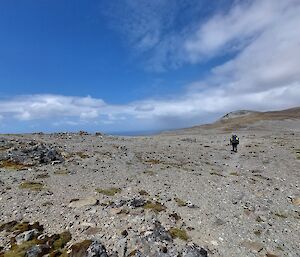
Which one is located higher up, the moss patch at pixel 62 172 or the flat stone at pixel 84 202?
the moss patch at pixel 62 172

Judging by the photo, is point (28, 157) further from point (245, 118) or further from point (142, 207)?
point (245, 118)

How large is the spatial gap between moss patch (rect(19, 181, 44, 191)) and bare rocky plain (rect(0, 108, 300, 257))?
82 mm

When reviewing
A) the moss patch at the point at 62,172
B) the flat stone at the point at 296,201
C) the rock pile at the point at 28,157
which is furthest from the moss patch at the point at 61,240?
the flat stone at the point at 296,201

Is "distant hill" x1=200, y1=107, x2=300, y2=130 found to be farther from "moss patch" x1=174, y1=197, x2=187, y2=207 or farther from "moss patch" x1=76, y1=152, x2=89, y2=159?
"moss patch" x1=174, y1=197, x2=187, y2=207

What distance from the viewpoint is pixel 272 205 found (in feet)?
81.3

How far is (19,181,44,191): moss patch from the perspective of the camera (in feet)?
84.7

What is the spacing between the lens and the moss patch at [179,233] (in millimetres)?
17688

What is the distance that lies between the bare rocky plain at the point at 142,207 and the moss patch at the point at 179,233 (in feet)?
0.20

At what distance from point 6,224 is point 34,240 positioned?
3006 mm

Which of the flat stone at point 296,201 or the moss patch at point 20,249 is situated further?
the flat stone at point 296,201

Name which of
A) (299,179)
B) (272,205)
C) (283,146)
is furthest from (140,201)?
(283,146)

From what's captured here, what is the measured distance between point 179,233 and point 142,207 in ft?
14.6

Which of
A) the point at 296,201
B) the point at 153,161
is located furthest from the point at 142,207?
the point at 153,161

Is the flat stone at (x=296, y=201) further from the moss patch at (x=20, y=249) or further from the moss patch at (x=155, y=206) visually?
the moss patch at (x=20, y=249)
